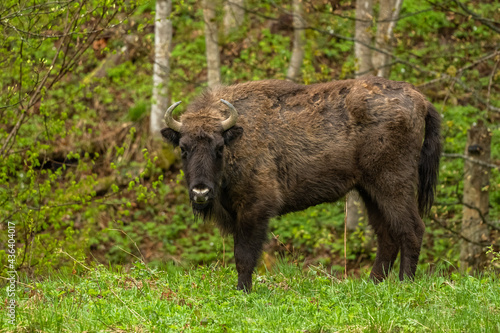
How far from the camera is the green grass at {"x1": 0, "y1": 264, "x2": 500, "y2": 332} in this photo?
4688mm

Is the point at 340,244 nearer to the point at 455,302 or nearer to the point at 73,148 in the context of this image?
the point at 73,148

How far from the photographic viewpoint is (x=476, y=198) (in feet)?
32.0

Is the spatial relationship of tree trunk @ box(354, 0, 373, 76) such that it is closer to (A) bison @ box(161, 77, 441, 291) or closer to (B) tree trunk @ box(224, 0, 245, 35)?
(A) bison @ box(161, 77, 441, 291)

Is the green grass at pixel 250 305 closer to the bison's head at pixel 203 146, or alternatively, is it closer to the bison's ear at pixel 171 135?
the bison's head at pixel 203 146

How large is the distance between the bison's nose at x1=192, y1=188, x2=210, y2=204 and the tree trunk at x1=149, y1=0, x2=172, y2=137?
6.50 m

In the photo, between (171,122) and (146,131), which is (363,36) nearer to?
(146,131)

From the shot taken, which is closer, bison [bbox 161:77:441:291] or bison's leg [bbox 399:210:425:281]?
bison [bbox 161:77:441:291]

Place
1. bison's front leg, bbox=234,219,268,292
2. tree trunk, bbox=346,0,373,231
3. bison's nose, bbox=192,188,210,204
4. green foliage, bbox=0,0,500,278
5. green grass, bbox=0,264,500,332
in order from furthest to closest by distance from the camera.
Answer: tree trunk, bbox=346,0,373,231 < green foliage, bbox=0,0,500,278 < bison's front leg, bbox=234,219,268,292 < bison's nose, bbox=192,188,210,204 < green grass, bbox=0,264,500,332

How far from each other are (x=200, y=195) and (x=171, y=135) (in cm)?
107

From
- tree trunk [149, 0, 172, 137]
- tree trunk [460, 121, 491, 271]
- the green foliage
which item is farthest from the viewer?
tree trunk [149, 0, 172, 137]

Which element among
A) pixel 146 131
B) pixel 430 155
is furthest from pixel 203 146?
pixel 146 131

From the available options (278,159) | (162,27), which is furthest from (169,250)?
(278,159)

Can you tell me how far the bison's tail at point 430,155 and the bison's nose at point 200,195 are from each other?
2.88 meters

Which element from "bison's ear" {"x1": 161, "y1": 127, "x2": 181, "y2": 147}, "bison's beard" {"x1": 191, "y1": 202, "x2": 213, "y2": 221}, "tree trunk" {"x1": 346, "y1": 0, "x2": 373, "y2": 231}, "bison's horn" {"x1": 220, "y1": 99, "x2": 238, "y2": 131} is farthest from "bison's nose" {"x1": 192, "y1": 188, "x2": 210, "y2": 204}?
"tree trunk" {"x1": 346, "y1": 0, "x2": 373, "y2": 231}
